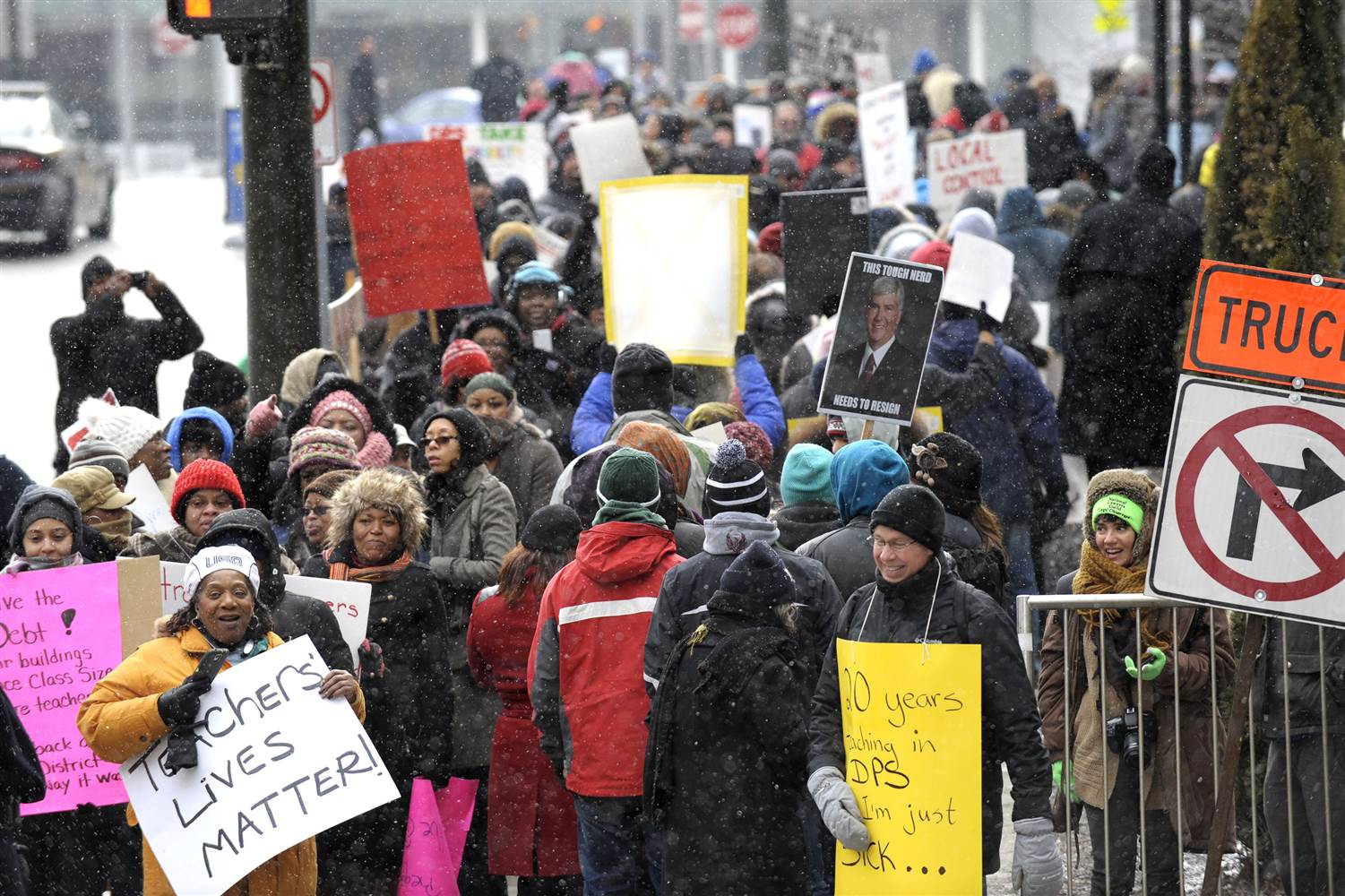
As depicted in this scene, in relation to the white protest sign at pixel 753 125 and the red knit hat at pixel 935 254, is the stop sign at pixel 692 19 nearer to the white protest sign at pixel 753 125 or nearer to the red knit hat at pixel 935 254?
the white protest sign at pixel 753 125

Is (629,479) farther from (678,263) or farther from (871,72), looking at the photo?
(871,72)

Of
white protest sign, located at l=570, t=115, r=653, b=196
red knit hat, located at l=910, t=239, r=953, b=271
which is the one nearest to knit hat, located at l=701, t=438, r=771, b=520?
red knit hat, located at l=910, t=239, r=953, b=271

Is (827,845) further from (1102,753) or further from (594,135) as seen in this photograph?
(594,135)

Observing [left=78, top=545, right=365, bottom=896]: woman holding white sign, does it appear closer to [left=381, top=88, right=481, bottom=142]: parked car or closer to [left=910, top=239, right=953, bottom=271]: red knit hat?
[left=910, top=239, right=953, bottom=271]: red knit hat

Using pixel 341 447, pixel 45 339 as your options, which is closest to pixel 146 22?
pixel 45 339

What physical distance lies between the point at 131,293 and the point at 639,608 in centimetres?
1824

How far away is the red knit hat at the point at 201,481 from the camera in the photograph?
23.1 feet

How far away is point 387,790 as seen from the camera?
5586mm

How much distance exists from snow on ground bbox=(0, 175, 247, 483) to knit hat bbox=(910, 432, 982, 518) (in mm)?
4157

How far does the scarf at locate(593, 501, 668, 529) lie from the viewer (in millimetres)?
6035

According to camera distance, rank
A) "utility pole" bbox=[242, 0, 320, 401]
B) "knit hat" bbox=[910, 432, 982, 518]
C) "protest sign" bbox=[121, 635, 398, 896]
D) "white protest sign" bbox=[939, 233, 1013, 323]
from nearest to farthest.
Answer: "protest sign" bbox=[121, 635, 398, 896]
"knit hat" bbox=[910, 432, 982, 518]
"white protest sign" bbox=[939, 233, 1013, 323]
"utility pole" bbox=[242, 0, 320, 401]

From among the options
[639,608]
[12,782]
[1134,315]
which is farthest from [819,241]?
[12,782]

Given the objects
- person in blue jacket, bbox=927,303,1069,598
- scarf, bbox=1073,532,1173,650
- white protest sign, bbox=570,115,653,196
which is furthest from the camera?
white protest sign, bbox=570,115,653,196

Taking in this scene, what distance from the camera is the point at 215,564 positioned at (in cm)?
548
